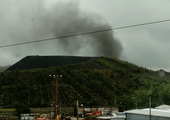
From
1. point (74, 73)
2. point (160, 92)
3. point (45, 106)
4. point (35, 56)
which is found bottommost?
point (45, 106)

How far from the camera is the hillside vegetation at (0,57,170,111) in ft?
262

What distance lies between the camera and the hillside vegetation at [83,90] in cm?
8000

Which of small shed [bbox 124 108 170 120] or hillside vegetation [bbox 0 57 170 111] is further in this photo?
hillside vegetation [bbox 0 57 170 111]

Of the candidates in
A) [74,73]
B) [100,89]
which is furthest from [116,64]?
[100,89]

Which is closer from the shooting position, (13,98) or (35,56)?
(13,98)

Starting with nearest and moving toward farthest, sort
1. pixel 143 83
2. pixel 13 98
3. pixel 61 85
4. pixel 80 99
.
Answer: pixel 13 98
pixel 80 99
pixel 61 85
pixel 143 83

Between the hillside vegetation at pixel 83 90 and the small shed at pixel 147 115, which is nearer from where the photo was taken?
the small shed at pixel 147 115

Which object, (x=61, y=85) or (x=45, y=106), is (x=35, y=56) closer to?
→ (x=61, y=85)

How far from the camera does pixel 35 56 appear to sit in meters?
179

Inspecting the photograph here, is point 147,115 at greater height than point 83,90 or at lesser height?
greater

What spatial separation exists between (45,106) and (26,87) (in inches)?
714

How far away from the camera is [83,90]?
4003 inches

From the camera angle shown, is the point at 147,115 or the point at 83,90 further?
the point at 83,90

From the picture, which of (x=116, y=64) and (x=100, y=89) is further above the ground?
(x=116, y=64)
